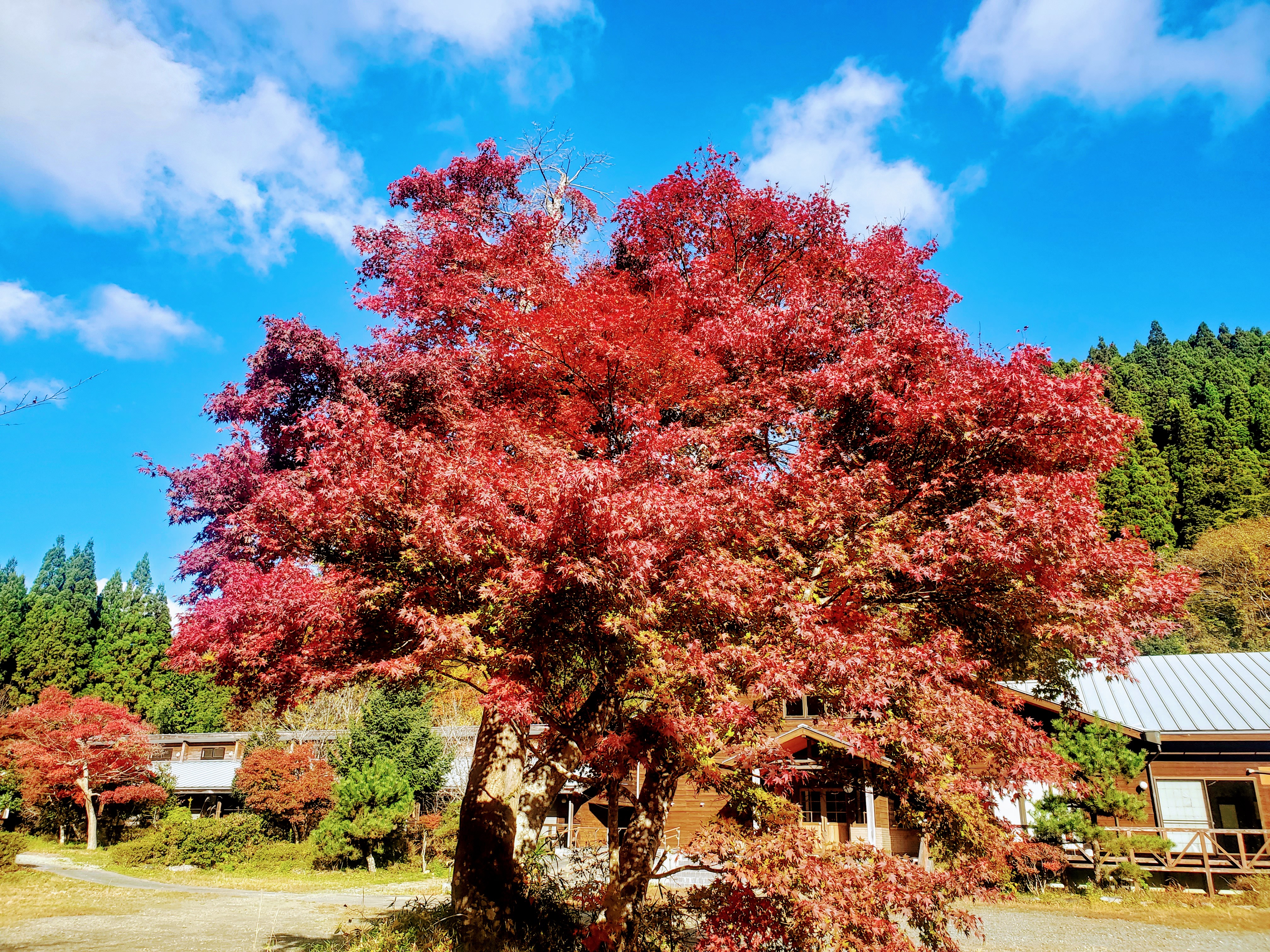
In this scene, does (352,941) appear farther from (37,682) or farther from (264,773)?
(37,682)

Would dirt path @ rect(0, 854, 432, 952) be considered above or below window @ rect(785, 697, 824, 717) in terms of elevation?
below

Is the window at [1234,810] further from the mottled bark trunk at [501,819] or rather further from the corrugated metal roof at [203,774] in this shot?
the corrugated metal roof at [203,774]

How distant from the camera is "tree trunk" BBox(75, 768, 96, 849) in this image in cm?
3097

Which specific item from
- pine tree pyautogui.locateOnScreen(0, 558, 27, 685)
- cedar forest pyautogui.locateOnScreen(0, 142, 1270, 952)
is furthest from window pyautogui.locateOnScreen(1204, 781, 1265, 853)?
pine tree pyautogui.locateOnScreen(0, 558, 27, 685)

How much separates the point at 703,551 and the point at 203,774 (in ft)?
134

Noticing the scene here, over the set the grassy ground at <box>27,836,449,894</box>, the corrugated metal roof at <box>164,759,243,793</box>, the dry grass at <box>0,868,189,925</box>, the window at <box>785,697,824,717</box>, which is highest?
the window at <box>785,697,824,717</box>

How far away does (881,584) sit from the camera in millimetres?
7395

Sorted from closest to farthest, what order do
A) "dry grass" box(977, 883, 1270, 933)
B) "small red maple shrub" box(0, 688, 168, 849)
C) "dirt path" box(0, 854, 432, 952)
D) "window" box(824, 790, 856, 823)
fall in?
"dirt path" box(0, 854, 432, 952) → "dry grass" box(977, 883, 1270, 933) → "window" box(824, 790, 856, 823) → "small red maple shrub" box(0, 688, 168, 849)

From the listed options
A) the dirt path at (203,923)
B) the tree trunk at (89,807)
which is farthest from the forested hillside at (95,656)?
the dirt path at (203,923)

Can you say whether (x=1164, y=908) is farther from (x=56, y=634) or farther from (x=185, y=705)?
(x=56, y=634)

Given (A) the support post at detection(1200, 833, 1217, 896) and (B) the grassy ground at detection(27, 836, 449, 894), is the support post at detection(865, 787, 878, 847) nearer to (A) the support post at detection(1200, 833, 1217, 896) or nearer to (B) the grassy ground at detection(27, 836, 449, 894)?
(A) the support post at detection(1200, 833, 1217, 896)

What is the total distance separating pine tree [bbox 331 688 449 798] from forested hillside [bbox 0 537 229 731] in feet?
72.8

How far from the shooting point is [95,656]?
50.2m

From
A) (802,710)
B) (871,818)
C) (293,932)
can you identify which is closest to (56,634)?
(293,932)
